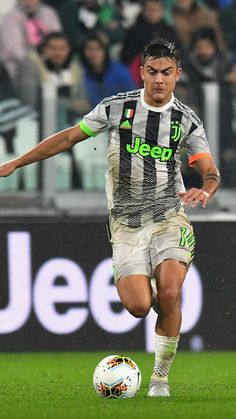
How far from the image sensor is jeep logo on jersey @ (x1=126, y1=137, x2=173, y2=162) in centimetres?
691

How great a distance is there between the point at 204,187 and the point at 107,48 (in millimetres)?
6617

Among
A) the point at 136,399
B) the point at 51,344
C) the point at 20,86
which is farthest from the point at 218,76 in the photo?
the point at 136,399

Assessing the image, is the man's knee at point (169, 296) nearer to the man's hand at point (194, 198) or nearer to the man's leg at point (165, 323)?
the man's leg at point (165, 323)

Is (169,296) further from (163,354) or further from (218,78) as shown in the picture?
(218,78)

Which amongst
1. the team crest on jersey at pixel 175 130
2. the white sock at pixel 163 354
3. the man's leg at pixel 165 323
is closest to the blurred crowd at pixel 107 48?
the team crest on jersey at pixel 175 130

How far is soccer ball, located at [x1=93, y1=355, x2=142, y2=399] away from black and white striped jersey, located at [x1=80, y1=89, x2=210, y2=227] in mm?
938

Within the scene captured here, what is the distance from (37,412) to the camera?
5797 mm

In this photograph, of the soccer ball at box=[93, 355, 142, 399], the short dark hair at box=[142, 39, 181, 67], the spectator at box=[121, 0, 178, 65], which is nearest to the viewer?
the soccer ball at box=[93, 355, 142, 399]

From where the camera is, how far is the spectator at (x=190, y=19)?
13906 mm

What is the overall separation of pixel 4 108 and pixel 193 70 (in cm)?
268

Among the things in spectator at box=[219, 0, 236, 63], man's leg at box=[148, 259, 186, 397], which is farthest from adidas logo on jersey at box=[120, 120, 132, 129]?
spectator at box=[219, 0, 236, 63]

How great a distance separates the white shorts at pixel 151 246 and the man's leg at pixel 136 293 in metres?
0.05

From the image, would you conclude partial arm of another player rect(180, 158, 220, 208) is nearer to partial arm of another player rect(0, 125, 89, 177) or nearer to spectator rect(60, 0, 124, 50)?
partial arm of another player rect(0, 125, 89, 177)

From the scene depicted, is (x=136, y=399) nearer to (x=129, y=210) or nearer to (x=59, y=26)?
(x=129, y=210)
